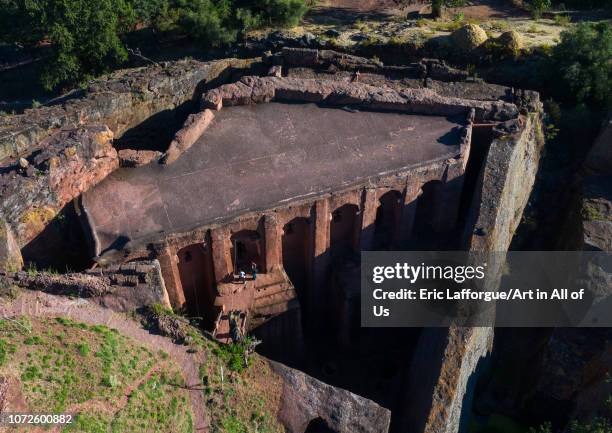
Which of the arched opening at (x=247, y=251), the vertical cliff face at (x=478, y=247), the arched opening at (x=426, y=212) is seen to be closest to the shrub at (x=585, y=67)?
the vertical cliff face at (x=478, y=247)

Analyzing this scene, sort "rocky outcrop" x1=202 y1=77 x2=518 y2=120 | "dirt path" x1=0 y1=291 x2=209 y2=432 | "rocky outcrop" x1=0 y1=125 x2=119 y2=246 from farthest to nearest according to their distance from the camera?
1. "rocky outcrop" x1=202 y1=77 x2=518 y2=120
2. "rocky outcrop" x1=0 y1=125 x2=119 y2=246
3. "dirt path" x1=0 y1=291 x2=209 y2=432

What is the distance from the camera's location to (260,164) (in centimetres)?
1858

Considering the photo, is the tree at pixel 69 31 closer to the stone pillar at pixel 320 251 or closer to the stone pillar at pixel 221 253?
the stone pillar at pixel 221 253

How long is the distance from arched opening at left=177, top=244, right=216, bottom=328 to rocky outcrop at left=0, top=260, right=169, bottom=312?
2383 mm

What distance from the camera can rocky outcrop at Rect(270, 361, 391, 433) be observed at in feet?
47.2

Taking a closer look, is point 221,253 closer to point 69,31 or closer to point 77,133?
point 77,133

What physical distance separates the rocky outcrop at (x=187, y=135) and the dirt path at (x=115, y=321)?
5.75 m

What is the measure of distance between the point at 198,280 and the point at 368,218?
590 centimetres

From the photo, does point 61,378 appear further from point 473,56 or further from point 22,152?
point 473,56

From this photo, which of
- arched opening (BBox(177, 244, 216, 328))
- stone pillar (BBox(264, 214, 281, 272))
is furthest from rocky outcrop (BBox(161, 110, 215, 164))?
stone pillar (BBox(264, 214, 281, 272))

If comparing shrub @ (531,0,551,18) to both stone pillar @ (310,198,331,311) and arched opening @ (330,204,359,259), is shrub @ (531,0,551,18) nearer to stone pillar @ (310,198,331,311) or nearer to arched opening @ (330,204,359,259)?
arched opening @ (330,204,359,259)

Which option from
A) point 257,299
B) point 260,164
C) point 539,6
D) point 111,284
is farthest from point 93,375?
point 539,6

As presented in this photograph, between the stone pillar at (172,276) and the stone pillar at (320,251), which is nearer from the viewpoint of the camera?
the stone pillar at (172,276)

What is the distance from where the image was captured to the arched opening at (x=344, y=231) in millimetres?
19344
